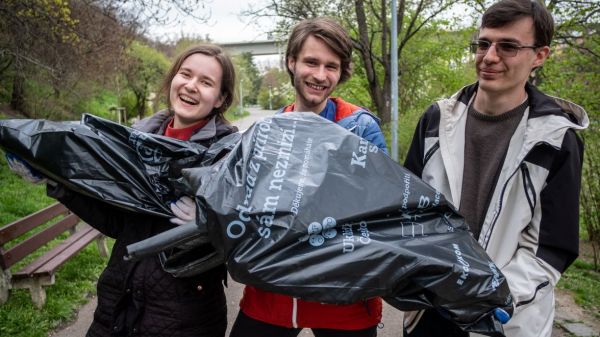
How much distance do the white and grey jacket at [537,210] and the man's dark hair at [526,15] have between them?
0.79ft

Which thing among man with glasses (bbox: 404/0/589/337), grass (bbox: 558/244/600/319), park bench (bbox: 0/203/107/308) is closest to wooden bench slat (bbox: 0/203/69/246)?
Result: park bench (bbox: 0/203/107/308)

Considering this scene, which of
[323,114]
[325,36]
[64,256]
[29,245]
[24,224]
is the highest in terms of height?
[325,36]

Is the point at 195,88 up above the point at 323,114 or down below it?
above

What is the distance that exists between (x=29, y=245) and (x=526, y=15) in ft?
13.7

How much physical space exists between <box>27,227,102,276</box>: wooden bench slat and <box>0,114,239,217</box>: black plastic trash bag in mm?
2702

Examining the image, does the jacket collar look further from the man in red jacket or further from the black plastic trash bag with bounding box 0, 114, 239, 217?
the man in red jacket

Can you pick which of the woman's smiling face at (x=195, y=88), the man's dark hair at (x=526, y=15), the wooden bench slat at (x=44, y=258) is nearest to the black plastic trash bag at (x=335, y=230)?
the woman's smiling face at (x=195, y=88)

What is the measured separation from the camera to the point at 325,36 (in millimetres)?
1997

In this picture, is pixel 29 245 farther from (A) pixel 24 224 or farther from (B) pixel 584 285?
(B) pixel 584 285

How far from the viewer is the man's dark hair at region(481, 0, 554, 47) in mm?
1830

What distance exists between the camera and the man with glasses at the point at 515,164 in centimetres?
173

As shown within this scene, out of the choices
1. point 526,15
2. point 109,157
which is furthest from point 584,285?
point 109,157

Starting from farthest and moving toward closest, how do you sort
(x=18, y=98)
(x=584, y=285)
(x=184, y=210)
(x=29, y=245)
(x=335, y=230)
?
(x=18, y=98), (x=584, y=285), (x=29, y=245), (x=184, y=210), (x=335, y=230)

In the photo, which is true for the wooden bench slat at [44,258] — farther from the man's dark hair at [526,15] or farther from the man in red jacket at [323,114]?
the man's dark hair at [526,15]
